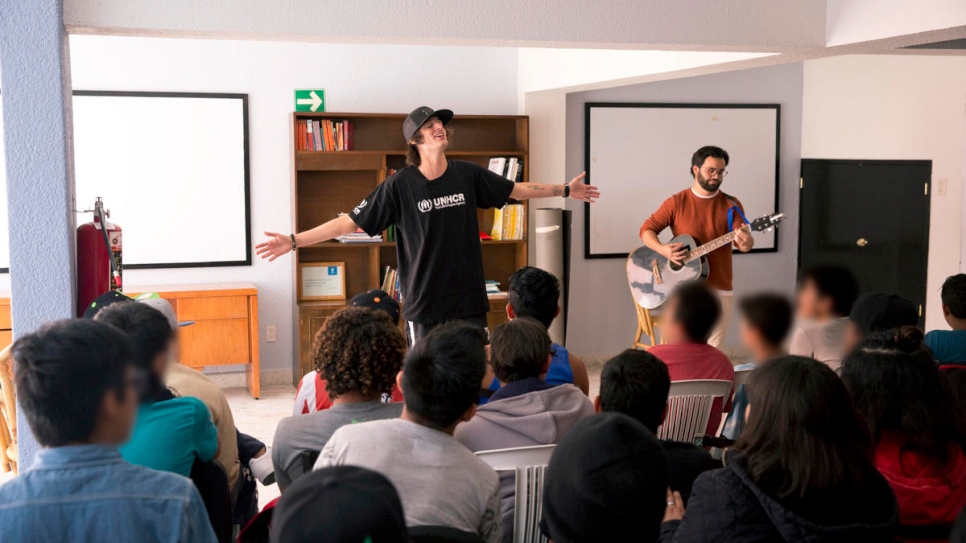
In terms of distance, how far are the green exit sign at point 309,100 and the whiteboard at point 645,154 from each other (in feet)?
6.65

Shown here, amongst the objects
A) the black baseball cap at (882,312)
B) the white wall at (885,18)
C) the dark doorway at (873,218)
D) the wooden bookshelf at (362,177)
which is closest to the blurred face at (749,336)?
the black baseball cap at (882,312)

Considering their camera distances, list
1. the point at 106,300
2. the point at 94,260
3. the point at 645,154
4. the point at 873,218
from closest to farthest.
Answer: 1. the point at 106,300
2. the point at 94,260
3. the point at 645,154
4. the point at 873,218

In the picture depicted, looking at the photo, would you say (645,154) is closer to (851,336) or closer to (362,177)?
(362,177)

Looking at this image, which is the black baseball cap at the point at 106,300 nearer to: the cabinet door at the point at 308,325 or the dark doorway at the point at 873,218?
the cabinet door at the point at 308,325

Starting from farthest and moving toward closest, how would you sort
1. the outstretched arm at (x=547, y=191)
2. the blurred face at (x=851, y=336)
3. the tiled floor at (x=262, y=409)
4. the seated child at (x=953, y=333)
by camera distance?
the tiled floor at (x=262, y=409) < the outstretched arm at (x=547, y=191) < the seated child at (x=953, y=333) < the blurred face at (x=851, y=336)

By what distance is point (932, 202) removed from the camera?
6.97m

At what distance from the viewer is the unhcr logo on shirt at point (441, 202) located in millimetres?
3676

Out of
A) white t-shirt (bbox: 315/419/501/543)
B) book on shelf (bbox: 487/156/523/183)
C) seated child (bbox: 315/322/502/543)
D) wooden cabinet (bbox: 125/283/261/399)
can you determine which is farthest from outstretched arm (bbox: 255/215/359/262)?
book on shelf (bbox: 487/156/523/183)

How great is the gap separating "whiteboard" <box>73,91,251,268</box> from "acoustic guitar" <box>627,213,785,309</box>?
2717mm

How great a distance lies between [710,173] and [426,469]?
384 centimetres

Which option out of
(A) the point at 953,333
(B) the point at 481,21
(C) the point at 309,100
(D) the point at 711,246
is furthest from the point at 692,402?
(C) the point at 309,100

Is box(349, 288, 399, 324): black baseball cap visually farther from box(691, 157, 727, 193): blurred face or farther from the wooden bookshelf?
the wooden bookshelf

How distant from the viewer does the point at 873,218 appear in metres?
7.47

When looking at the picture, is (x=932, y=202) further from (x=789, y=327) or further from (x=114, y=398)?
(x=114, y=398)
